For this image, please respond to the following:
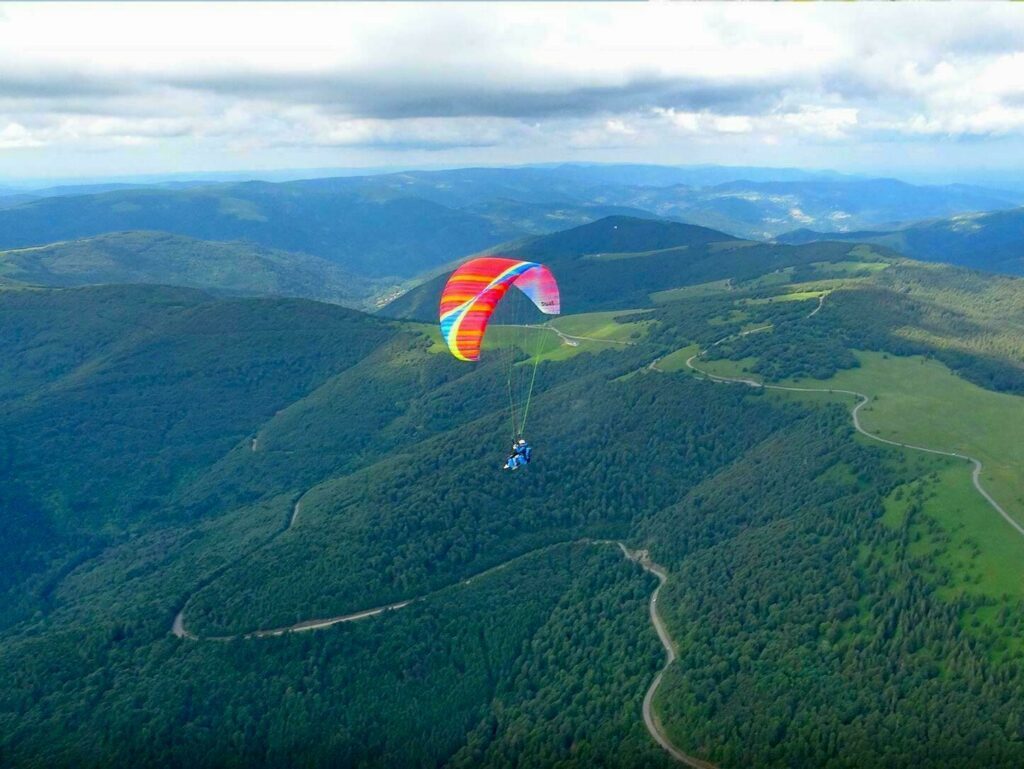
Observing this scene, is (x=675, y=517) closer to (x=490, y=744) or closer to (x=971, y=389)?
(x=490, y=744)

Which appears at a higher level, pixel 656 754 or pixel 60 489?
pixel 656 754

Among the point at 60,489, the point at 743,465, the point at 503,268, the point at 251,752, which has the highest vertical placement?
the point at 503,268

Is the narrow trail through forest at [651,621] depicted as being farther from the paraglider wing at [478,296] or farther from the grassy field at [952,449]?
the paraglider wing at [478,296]

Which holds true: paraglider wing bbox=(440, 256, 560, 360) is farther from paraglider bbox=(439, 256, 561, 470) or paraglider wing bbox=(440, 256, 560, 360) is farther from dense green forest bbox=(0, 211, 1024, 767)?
dense green forest bbox=(0, 211, 1024, 767)

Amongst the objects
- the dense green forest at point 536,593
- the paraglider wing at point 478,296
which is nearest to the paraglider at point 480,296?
the paraglider wing at point 478,296

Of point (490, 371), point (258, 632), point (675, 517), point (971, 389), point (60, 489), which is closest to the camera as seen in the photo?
point (258, 632)

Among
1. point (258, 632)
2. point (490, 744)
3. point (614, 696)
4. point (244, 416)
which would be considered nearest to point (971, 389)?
point (614, 696)
